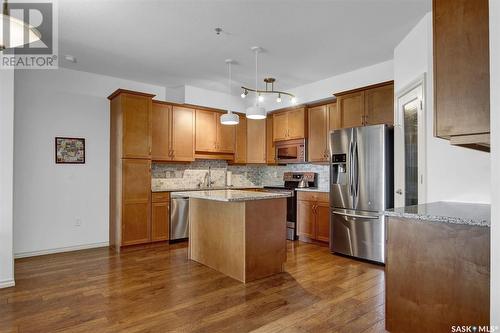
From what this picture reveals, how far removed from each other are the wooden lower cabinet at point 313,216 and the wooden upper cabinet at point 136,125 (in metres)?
2.65

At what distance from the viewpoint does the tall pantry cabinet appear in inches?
173

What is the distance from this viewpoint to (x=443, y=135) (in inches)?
63.4

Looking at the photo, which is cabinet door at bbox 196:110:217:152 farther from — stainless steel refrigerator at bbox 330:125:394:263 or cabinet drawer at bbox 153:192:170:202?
stainless steel refrigerator at bbox 330:125:394:263

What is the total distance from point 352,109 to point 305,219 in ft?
6.31

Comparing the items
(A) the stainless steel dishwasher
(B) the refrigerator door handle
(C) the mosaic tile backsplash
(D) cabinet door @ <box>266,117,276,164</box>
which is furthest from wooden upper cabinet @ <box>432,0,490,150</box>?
(D) cabinet door @ <box>266,117,276,164</box>

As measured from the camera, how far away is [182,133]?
5.18 metres

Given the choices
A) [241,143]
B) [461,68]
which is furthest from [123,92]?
[461,68]

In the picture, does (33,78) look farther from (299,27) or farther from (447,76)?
(447,76)

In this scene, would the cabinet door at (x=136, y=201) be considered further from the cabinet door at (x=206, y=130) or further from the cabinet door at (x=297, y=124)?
the cabinet door at (x=297, y=124)

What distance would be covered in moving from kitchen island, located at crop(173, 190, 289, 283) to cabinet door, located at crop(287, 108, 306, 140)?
220 cm

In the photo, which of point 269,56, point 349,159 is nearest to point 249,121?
point 269,56

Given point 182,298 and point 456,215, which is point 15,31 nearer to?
point 182,298

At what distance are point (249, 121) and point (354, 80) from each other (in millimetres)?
2239

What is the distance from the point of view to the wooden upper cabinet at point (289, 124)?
5.38 metres
